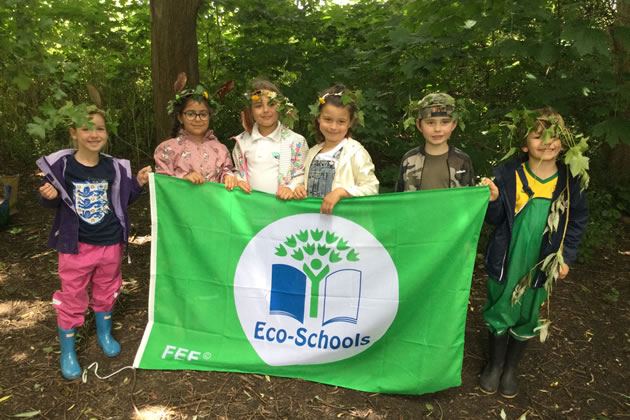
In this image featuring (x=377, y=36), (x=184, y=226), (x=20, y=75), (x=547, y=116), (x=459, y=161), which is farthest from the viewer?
(x=377, y=36)

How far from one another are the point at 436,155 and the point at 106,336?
2.81 metres

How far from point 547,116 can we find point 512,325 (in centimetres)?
143

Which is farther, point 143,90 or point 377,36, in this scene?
point 143,90

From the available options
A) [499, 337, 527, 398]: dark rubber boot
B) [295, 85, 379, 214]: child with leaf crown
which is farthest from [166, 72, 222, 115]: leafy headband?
[499, 337, 527, 398]: dark rubber boot

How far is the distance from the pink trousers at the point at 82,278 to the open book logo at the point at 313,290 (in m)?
0.93

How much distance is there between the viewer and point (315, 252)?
2959 millimetres

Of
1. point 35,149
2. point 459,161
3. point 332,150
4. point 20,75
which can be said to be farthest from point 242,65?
point 35,149

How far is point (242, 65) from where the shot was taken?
5.74m

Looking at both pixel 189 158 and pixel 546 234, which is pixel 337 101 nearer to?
pixel 189 158

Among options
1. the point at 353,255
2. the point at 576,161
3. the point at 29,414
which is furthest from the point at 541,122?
the point at 29,414

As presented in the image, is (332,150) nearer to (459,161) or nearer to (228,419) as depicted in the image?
(459,161)

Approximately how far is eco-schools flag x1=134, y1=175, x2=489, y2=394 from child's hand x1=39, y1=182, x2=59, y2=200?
603mm

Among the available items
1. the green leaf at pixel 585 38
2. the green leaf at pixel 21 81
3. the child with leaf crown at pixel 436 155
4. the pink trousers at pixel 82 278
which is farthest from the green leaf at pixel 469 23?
the green leaf at pixel 21 81

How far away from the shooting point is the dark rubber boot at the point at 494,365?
10.1 ft
